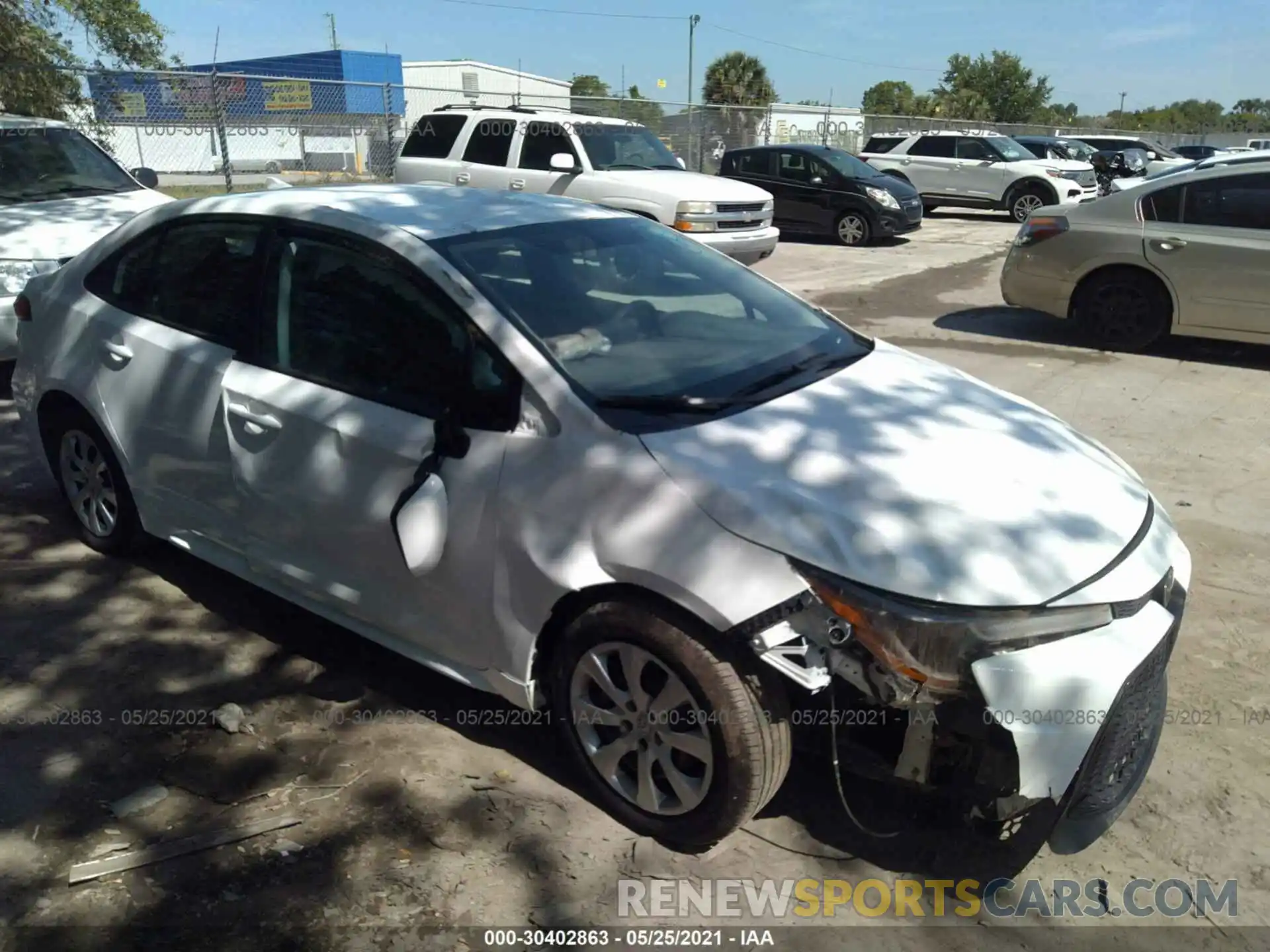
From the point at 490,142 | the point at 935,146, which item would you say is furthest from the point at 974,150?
the point at 490,142

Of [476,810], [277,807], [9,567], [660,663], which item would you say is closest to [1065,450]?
[660,663]

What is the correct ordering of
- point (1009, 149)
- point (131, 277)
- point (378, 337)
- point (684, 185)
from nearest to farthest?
point (378, 337) → point (131, 277) → point (684, 185) → point (1009, 149)

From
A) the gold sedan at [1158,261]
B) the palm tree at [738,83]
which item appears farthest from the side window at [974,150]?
the palm tree at [738,83]

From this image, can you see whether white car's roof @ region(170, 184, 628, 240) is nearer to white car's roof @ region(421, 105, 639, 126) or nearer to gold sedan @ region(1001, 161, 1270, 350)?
gold sedan @ region(1001, 161, 1270, 350)

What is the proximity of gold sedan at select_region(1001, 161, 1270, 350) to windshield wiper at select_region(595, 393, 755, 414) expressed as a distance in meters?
6.60

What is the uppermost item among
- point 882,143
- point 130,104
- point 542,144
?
point 130,104

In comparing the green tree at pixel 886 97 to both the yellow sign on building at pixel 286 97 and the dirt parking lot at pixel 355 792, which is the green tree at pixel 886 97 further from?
the dirt parking lot at pixel 355 792

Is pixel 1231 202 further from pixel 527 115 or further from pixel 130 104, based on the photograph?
pixel 130 104

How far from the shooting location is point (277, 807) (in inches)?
116

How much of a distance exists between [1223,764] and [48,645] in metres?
4.16

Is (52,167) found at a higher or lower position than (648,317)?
higher

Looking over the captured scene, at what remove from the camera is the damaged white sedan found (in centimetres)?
239

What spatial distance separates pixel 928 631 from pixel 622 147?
36.4ft

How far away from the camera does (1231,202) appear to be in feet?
25.7
